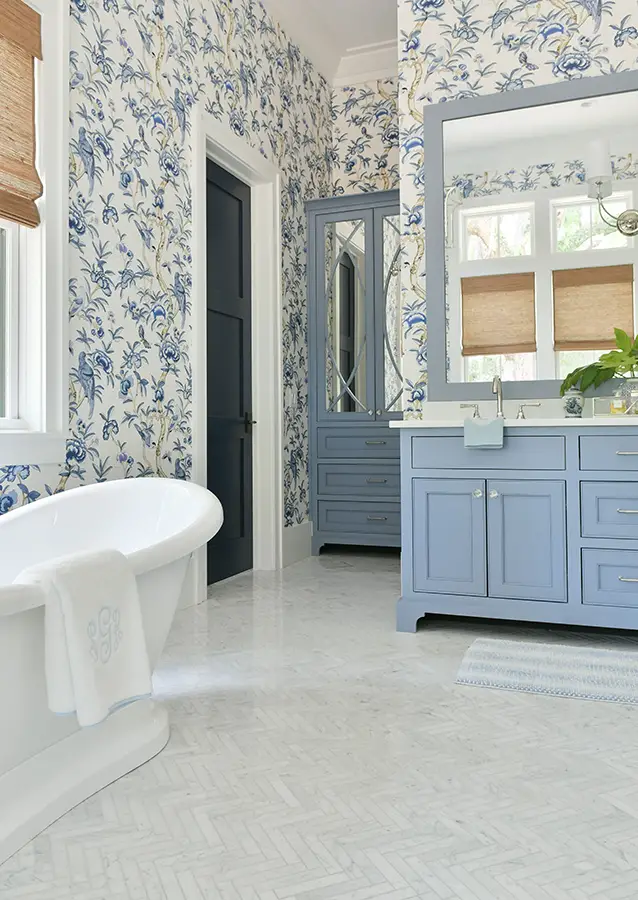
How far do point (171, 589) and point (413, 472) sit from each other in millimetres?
1339

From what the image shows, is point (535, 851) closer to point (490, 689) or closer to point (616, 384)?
point (490, 689)

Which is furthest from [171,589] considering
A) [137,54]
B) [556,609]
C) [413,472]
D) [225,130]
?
[225,130]

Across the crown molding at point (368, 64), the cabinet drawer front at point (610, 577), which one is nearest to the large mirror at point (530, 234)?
A: the cabinet drawer front at point (610, 577)

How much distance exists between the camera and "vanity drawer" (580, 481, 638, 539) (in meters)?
2.65

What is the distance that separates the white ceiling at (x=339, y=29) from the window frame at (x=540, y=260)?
1949mm

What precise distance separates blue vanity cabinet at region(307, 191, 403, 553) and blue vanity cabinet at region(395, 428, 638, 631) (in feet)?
5.29

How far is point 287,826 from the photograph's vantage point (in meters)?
1.48

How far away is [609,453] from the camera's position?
2697 mm

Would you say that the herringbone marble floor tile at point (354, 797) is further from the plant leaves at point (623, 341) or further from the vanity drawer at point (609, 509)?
the plant leaves at point (623, 341)

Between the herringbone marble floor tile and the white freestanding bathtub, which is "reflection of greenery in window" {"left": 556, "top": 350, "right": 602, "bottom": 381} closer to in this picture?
the herringbone marble floor tile

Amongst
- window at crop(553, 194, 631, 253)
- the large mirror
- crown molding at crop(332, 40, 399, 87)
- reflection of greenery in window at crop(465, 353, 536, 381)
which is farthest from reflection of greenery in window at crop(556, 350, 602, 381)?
crown molding at crop(332, 40, 399, 87)

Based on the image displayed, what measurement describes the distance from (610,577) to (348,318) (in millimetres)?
2511

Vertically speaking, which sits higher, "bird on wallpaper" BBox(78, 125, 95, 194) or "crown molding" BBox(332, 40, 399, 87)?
"crown molding" BBox(332, 40, 399, 87)

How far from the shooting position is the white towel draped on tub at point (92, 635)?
1.39m
